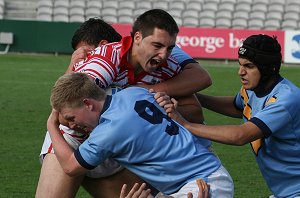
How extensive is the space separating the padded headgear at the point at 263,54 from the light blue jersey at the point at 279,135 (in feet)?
0.43

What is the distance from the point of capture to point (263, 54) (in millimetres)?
5320

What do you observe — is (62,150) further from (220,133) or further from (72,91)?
(220,133)

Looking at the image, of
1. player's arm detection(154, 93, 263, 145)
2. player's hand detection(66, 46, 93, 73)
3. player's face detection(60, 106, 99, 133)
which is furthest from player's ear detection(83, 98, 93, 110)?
player's hand detection(66, 46, 93, 73)

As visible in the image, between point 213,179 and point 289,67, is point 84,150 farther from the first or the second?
point 289,67

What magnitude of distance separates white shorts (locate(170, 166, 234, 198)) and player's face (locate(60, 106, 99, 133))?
0.66m

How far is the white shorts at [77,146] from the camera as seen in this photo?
5.56 metres

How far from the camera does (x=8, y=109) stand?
46.3ft

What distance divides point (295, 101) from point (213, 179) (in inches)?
34.5

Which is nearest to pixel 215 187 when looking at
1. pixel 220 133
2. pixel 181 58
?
pixel 220 133

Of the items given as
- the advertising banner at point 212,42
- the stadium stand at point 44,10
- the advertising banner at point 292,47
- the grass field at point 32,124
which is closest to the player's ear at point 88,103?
the grass field at point 32,124

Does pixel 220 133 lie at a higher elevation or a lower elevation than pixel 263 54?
lower

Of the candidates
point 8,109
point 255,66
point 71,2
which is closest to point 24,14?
point 71,2

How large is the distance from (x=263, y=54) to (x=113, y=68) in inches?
39.6

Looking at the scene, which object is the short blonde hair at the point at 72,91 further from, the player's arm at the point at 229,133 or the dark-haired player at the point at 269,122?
the player's arm at the point at 229,133
